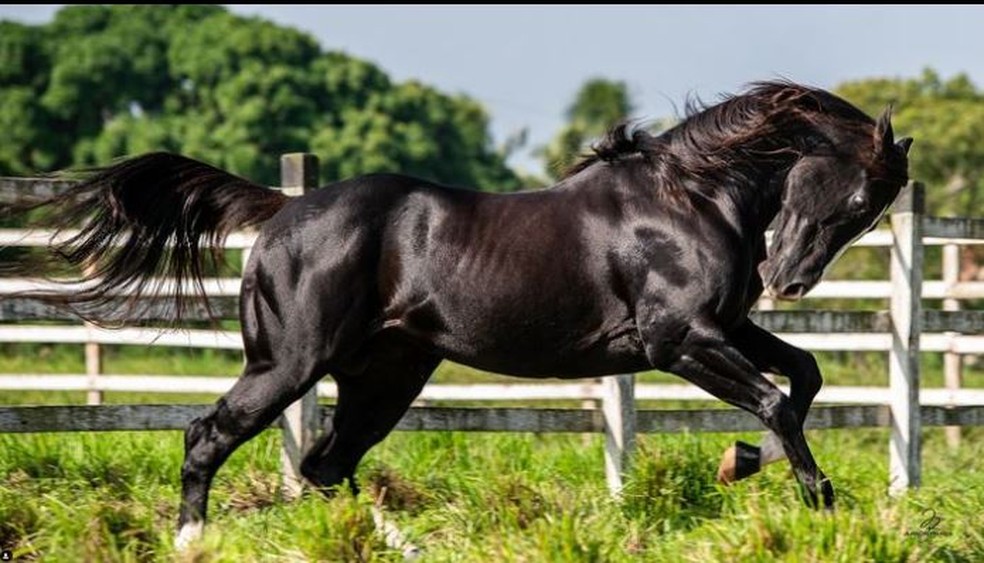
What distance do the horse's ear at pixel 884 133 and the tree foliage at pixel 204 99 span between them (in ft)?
90.1

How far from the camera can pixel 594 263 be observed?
5.72 m

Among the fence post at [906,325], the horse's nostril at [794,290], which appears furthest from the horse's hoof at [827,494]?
the fence post at [906,325]

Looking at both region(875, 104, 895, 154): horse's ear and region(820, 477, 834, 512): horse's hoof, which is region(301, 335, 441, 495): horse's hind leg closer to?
region(820, 477, 834, 512): horse's hoof

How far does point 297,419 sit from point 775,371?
7.21ft

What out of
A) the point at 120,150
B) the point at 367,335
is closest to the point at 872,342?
the point at 367,335

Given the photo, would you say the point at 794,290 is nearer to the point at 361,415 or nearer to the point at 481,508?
the point at 481,508

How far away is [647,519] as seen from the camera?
5867 mm

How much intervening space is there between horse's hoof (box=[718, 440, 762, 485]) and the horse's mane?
1.10m

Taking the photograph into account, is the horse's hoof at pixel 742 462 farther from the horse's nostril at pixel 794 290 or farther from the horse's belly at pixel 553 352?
the horse's nostril at pixel 794 290

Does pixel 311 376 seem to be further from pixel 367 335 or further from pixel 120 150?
pixel 120 150

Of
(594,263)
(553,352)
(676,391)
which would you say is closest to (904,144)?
(594,263)

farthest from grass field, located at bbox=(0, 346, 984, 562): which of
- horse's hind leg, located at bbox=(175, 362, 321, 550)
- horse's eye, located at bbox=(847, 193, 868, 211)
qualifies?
horse's eye, located at bbox=(847, 193, 868, 211)

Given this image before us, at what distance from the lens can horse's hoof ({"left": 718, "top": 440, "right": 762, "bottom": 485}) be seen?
5746 mm

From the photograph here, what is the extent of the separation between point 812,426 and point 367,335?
2661 millimetres
